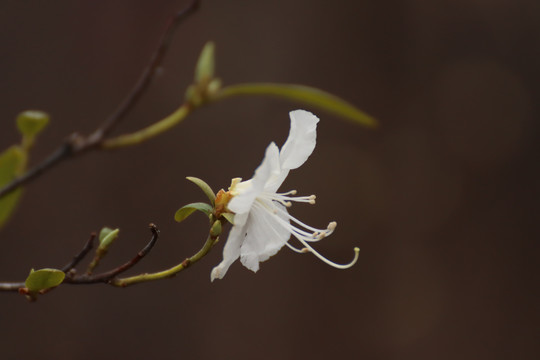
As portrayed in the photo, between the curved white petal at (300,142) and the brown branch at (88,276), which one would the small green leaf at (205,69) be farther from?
the brown branch at (88,276)

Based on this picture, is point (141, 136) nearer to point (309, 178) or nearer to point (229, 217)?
point (229, 217)

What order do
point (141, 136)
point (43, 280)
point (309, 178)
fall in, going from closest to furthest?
point (43, 280), point (141, 136), point (309, 178)

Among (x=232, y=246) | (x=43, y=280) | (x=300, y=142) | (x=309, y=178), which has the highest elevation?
(x=309, y=178)

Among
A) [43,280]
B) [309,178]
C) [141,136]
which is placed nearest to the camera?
[43,280]

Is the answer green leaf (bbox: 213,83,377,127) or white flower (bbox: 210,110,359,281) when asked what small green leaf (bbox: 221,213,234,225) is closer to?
white flower (bbox: 210,110,359,281)

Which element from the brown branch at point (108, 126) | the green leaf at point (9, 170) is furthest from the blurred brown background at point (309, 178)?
the brown branch at point (108, 126)

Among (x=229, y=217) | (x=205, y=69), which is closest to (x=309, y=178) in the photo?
(x=205, y=69)

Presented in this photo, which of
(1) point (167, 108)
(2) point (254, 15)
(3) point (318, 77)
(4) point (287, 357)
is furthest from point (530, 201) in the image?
(1) point (167, 108)
